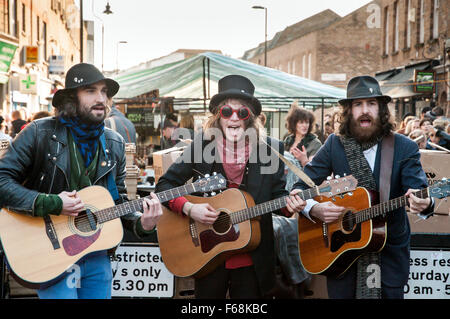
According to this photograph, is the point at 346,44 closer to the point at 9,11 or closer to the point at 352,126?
the point at 9,11

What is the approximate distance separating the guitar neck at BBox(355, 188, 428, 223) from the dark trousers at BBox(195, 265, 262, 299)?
2.49 feet

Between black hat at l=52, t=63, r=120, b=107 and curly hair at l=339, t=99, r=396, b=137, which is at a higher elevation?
black hat at l=52, t=63, r=120, b=107

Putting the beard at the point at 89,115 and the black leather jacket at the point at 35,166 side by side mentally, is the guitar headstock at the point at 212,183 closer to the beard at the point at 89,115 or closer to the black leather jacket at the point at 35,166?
the black leather jacket at the point at 35,166

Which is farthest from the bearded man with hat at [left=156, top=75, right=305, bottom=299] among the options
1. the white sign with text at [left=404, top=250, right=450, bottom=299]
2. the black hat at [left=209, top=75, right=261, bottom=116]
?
the white sign with text at [left=404, top=250, right=450, bottom=299]

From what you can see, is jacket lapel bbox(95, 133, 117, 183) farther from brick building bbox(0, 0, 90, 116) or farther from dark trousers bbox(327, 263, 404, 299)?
brick building bbox(0, 0, 90, 116)

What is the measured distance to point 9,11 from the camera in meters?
19.4

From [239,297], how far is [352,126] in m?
1.31

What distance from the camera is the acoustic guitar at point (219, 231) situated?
3.44 m

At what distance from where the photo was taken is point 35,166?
3143 millimetres

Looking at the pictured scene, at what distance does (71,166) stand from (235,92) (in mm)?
1140

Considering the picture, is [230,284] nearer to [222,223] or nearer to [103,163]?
[222,223]

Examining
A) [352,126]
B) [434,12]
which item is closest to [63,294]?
[352,126]

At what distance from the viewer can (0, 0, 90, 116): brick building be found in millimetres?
18766

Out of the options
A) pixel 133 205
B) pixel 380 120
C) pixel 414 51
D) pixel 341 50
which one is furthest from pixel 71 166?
pixel 341 50
